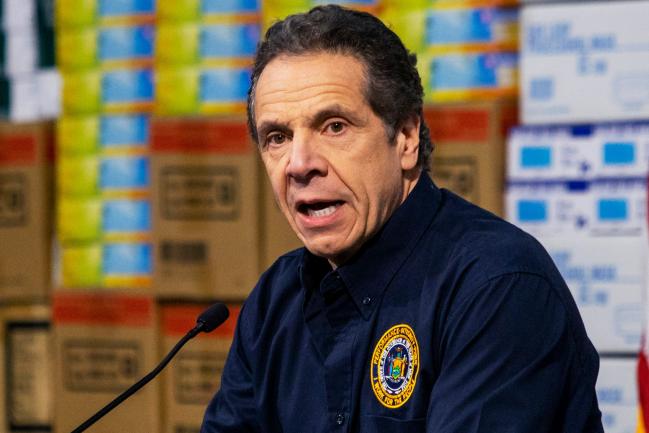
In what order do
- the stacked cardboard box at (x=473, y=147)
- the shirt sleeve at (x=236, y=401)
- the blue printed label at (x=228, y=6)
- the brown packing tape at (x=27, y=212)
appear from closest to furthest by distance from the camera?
the shirt sleeve at (x=236, y=401) < the stacked cardboard box at (x=473, y=147) < the blue printed label at (x=228, y=6) < the brown packing tape at (x=27, y=212)

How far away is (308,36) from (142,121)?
1.78 meters

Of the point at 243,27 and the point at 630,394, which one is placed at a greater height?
the point at 243,27

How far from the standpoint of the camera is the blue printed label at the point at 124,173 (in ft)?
11.0

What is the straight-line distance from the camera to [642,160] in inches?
108

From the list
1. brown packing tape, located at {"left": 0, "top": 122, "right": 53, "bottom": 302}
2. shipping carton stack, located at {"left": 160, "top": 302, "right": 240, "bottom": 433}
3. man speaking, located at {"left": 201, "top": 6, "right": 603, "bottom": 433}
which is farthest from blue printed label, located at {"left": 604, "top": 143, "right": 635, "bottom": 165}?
brown packing tape, located at {"left": 0, "top": 122, "right": 53, "bottom": 302}

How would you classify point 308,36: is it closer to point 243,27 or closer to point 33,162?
point 243,27

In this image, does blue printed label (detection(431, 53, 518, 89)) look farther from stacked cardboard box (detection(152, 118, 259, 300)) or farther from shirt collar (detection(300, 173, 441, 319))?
shirt collar (detection(300, 173, 441, 319))

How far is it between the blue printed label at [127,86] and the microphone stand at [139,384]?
1.69 meters

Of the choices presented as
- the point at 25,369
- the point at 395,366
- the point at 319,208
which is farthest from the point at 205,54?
the point at 395,366

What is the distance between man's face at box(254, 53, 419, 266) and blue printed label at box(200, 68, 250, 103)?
149 cm

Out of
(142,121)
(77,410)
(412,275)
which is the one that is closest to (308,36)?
(412,275)

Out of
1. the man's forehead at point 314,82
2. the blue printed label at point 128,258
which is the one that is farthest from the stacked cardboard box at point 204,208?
the man's forehead at point 314,82

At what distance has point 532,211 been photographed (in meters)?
2.83

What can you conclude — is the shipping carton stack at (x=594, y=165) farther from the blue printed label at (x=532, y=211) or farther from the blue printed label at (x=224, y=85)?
the blue printed label at (x=224, y=85)
